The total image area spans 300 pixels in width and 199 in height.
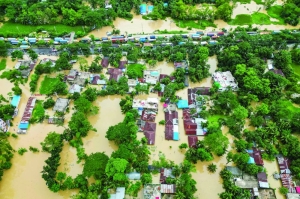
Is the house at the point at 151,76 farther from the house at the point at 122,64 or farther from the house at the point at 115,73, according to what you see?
the house at the point at 115,73

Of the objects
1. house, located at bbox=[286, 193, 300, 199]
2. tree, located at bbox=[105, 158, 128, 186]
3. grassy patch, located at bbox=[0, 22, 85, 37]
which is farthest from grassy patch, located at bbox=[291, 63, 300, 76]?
grassy patch, located at bbox=[0, 22, 85, 37]

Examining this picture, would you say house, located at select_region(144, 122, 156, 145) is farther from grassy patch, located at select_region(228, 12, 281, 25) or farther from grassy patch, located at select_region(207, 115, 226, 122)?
grassy patch, located at select_region(228, 12, 281, 25)

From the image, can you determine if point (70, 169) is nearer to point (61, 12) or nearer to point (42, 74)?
point (42, 74)

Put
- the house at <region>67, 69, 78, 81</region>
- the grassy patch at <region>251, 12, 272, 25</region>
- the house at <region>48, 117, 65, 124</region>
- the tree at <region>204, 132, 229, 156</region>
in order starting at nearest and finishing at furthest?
the tree at <region>204, 132, 229, 156</region>, the house at <region>48, 117, 65, 124</region>, the house at <region>67, 69, 78, 81</region>, the grassy patch at <region>251, 12, 272, 25</region>

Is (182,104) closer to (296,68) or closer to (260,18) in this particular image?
(296,68)

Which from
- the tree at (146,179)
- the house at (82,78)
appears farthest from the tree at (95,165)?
the house at (82,78)

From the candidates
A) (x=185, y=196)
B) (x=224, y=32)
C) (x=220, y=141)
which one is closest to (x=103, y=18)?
(x=224, y=32)
